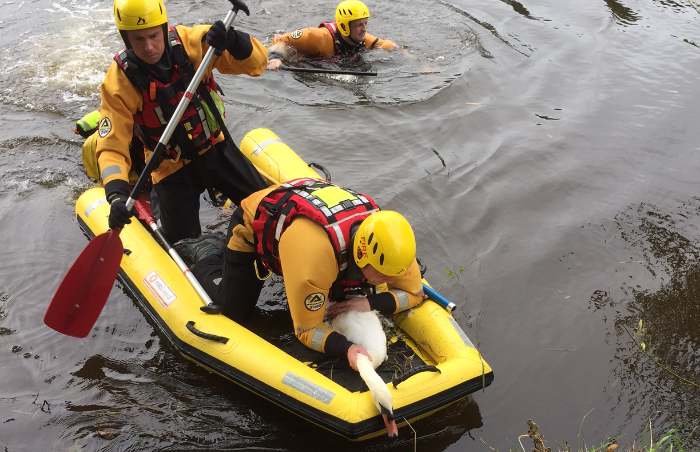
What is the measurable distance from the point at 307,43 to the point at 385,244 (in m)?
5.92

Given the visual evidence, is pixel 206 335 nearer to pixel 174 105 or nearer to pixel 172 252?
pixel 172 252

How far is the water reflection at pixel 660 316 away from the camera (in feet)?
12.3

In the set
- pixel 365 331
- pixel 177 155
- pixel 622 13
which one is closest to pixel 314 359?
pixel 365 331

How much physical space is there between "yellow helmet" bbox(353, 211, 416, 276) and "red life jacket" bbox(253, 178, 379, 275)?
123 mm

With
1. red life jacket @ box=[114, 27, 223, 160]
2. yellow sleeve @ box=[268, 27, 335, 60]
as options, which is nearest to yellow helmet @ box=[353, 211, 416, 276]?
red life jacket @ box=[114, 27, 223, 160]

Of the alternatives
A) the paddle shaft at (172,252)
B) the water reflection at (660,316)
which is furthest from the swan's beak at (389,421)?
the water reflection at (660,316)

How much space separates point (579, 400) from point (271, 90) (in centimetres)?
566

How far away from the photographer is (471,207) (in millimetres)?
5586

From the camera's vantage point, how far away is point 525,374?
13.1 feet

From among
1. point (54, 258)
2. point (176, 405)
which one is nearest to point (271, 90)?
point (54, 258)

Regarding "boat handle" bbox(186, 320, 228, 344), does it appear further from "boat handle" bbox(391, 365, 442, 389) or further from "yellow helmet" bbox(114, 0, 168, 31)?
"yellow helmet" bbox(114, 0, 168, 31)

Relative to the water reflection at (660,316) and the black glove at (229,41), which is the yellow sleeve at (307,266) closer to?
the black glove at (229,41)

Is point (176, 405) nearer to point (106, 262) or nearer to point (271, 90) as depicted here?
point (106, 262)

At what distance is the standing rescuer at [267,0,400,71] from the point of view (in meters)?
7.95
